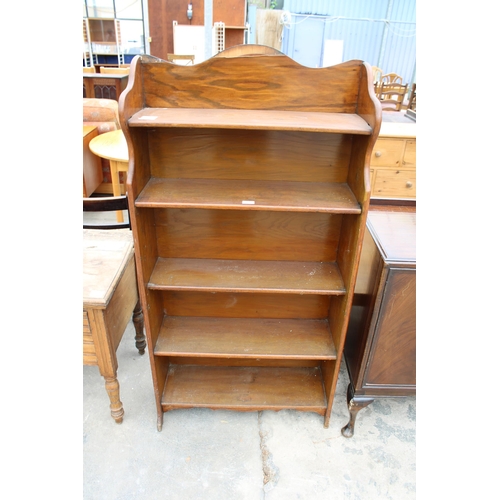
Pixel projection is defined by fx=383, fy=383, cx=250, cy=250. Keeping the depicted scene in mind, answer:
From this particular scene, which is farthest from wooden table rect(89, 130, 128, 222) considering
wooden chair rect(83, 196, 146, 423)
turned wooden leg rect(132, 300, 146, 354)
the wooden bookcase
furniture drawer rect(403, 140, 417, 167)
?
furniture drawer rect(403, 140, 417, 167)

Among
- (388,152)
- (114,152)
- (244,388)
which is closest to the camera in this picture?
(244,388)

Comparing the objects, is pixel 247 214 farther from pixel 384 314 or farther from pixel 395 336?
pixel 395 336

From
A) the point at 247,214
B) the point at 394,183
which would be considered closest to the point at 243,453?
the point at 247,214

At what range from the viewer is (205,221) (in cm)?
161

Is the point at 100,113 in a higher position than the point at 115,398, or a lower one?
higher

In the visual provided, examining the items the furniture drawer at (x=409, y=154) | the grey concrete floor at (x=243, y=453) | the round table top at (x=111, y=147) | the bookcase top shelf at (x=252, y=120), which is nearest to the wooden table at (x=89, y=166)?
the round table top at (x=111, y=147)

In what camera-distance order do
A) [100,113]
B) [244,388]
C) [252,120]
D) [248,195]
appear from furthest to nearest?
[100,113], [244,388], [248,195], [252,120]

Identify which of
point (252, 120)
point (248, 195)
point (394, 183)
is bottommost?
point (394, 183)

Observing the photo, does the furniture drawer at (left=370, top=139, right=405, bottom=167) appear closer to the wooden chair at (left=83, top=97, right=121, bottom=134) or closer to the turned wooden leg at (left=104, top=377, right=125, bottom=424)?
the wooden chair at (left=83, top=97, right=121, bottom=134)

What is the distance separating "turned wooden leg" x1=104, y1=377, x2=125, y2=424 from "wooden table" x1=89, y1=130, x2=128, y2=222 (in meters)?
1.74

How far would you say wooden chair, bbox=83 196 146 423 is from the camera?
1492 millimetres

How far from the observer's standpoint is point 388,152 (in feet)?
11.1

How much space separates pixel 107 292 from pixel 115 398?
1.86ft

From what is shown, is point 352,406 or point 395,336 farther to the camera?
point 352,406
